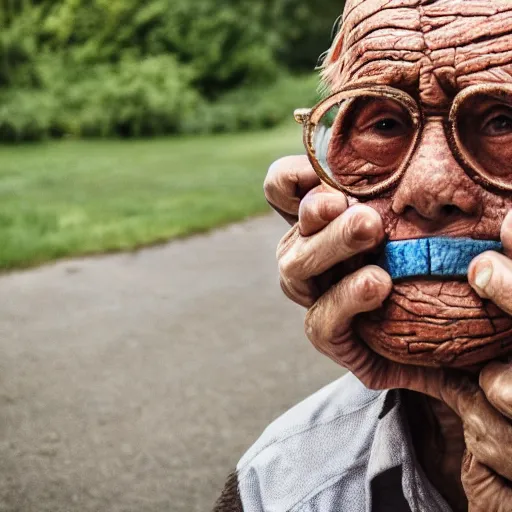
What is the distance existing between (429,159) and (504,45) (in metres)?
0.20

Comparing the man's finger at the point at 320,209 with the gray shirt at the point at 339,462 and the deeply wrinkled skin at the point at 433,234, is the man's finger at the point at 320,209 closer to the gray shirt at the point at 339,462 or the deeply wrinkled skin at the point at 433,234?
the deeply wrinkled skin at the point at 433,234

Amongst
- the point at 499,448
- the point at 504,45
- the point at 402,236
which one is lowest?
the point at 499,448

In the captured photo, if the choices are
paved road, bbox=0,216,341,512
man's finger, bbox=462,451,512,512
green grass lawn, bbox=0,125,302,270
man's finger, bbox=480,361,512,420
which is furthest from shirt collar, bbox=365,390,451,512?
green grass lawn, bbox=0,125,302,270

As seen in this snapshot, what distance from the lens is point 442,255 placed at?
122 centimetres

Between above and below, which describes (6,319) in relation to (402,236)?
below

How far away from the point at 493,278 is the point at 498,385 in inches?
6.7

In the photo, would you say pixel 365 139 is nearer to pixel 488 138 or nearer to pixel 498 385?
pixel 488 138

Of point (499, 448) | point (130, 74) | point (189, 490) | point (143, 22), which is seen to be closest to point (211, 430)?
point (189, 490)

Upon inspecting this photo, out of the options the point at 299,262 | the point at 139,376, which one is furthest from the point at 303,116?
the point at 139,376

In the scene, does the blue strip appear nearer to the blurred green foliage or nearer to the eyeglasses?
the eyeglasses

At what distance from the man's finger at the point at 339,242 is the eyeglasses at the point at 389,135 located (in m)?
0.08

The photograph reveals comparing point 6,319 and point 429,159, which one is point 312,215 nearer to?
point 429,159

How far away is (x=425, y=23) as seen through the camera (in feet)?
4.08

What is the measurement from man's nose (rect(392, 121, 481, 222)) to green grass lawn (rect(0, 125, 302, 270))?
16.6 ft
